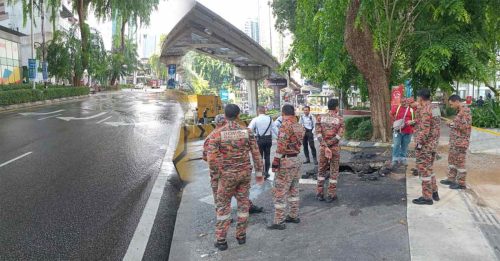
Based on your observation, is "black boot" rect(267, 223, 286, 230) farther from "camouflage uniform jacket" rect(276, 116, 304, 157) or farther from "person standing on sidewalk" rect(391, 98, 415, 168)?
"person standing on sidewalk" rect(391, 98, 415, 168)

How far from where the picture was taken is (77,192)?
27.4ft

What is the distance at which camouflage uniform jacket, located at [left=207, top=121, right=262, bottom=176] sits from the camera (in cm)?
557

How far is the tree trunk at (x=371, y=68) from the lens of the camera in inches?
519

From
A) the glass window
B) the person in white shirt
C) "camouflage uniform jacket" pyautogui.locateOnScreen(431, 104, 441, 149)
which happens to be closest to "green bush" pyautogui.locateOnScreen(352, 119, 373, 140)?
the person in white shirt

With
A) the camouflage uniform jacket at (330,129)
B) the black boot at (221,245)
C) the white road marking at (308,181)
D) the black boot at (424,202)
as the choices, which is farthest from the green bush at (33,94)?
the black boot at (424,202)

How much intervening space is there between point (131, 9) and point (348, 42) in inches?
1378

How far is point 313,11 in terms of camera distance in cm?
1473

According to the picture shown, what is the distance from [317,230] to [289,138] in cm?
135

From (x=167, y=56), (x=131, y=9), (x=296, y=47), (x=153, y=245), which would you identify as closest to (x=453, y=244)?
(x=153, y=245)

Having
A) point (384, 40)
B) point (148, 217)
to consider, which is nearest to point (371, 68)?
point (384, 40)

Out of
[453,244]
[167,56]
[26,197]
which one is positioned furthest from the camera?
[167,56]

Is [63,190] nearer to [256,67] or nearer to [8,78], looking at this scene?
[8,78]

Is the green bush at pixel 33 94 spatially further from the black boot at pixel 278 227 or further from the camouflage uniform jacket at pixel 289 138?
the black boot at pixel 278 227

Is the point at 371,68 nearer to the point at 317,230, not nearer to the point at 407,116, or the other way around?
the point at 407,116
